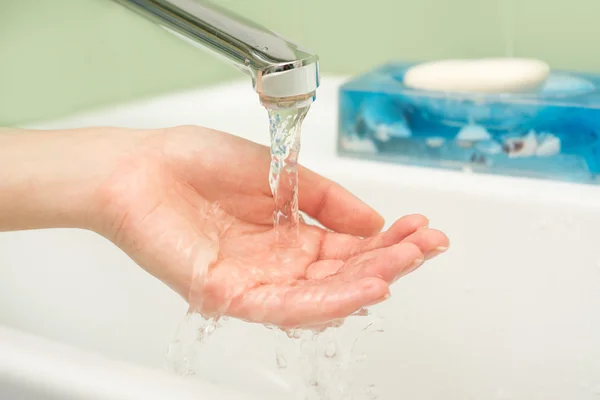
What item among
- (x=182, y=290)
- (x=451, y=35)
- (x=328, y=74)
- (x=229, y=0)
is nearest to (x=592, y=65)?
(x=451, y=35)

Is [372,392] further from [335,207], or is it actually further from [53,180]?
[53,180]

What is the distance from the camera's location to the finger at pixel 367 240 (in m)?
0.47

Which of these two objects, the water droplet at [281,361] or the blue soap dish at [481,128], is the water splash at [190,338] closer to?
the water droplet at [281,361]

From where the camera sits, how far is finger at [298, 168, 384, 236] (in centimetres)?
54

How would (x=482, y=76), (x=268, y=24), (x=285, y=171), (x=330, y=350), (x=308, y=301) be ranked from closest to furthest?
(x=308, y=301)
(x=285, y=171)
(x=330, y=350)
(x=482, y=76)
(x=268, y=24)

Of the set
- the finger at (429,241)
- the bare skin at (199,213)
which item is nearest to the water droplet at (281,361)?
the bare skin at (199,213)

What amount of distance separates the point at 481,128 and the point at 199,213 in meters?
0.35

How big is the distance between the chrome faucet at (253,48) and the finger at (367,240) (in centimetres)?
11

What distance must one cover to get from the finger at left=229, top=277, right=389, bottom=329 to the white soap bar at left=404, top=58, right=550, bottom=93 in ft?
1.30

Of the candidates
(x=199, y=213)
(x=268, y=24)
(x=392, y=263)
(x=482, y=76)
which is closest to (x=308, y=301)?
(x=392, y=263)

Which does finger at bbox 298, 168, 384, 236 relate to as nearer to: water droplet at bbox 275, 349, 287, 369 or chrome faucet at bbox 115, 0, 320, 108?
chrome faucet at bbox 115, 0, 320, 108

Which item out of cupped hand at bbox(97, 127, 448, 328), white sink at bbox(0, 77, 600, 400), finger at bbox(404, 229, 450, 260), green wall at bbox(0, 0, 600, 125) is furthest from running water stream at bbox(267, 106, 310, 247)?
green wall at bbox(0, 0, 600, 125)

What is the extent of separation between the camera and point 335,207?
1.77ft

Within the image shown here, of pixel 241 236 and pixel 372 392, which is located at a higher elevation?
pixel 241 236
